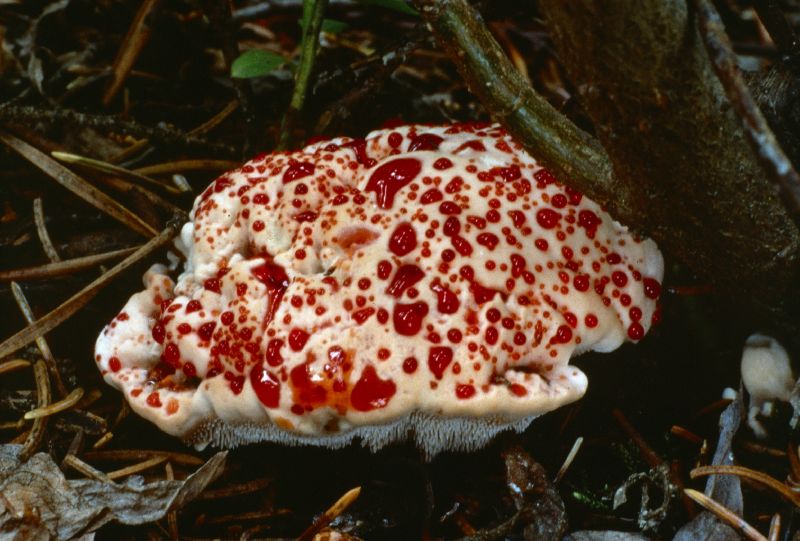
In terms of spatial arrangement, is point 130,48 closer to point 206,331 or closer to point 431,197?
point 206,331

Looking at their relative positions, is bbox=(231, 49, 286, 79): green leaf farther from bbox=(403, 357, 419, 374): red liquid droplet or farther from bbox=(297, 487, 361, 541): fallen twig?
bbox=(297, 487, 361, 541): fallen twig

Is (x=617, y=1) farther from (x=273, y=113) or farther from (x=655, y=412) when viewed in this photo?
(x=273, y=113)

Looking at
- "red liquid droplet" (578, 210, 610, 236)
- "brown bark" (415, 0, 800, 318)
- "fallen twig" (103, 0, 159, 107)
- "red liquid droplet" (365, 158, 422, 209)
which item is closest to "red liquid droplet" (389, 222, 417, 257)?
Result: "red liquid droplet" (365, 158, 422, 209)

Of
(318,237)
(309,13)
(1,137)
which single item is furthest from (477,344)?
(1,137)

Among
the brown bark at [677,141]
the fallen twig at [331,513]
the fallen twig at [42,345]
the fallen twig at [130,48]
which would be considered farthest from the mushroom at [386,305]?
the fallen twig at [130,48]

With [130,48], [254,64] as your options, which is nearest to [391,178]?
[254,64]
